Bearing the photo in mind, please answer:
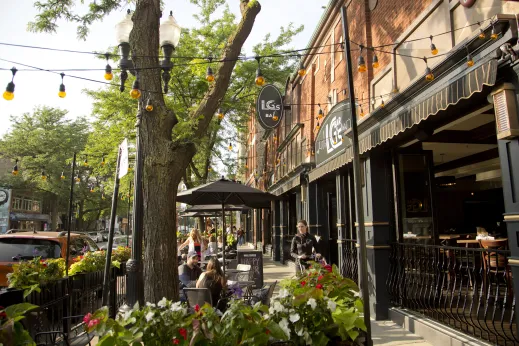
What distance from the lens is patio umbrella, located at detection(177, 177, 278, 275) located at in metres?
7.86

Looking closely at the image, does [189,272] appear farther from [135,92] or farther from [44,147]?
[44,147]

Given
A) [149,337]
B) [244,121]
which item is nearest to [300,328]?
[149,337]

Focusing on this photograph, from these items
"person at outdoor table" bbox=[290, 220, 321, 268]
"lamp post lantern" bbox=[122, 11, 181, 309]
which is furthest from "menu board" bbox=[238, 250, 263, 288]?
"lamp post lantern" bbox=[122, 11, 181, 309]

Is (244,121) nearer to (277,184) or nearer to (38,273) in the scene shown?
(277,184)

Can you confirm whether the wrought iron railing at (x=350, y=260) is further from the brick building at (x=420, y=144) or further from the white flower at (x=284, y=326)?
the white flower at (x=284, y=326)

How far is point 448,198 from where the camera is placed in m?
14.7

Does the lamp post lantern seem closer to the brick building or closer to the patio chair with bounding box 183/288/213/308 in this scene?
the patio chair with bounding box 183/288/213/308

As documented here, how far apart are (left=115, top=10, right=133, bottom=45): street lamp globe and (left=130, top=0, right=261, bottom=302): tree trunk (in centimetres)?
18

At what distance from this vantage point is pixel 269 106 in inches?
521

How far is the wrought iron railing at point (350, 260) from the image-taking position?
8680 mm

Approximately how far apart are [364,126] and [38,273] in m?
5.95

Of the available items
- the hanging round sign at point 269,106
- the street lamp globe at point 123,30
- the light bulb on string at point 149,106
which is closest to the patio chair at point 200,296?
the light bulb on string at point 149,106

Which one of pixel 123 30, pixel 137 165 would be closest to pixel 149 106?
pixel 137 165

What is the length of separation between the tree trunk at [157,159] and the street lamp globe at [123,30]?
183mm
